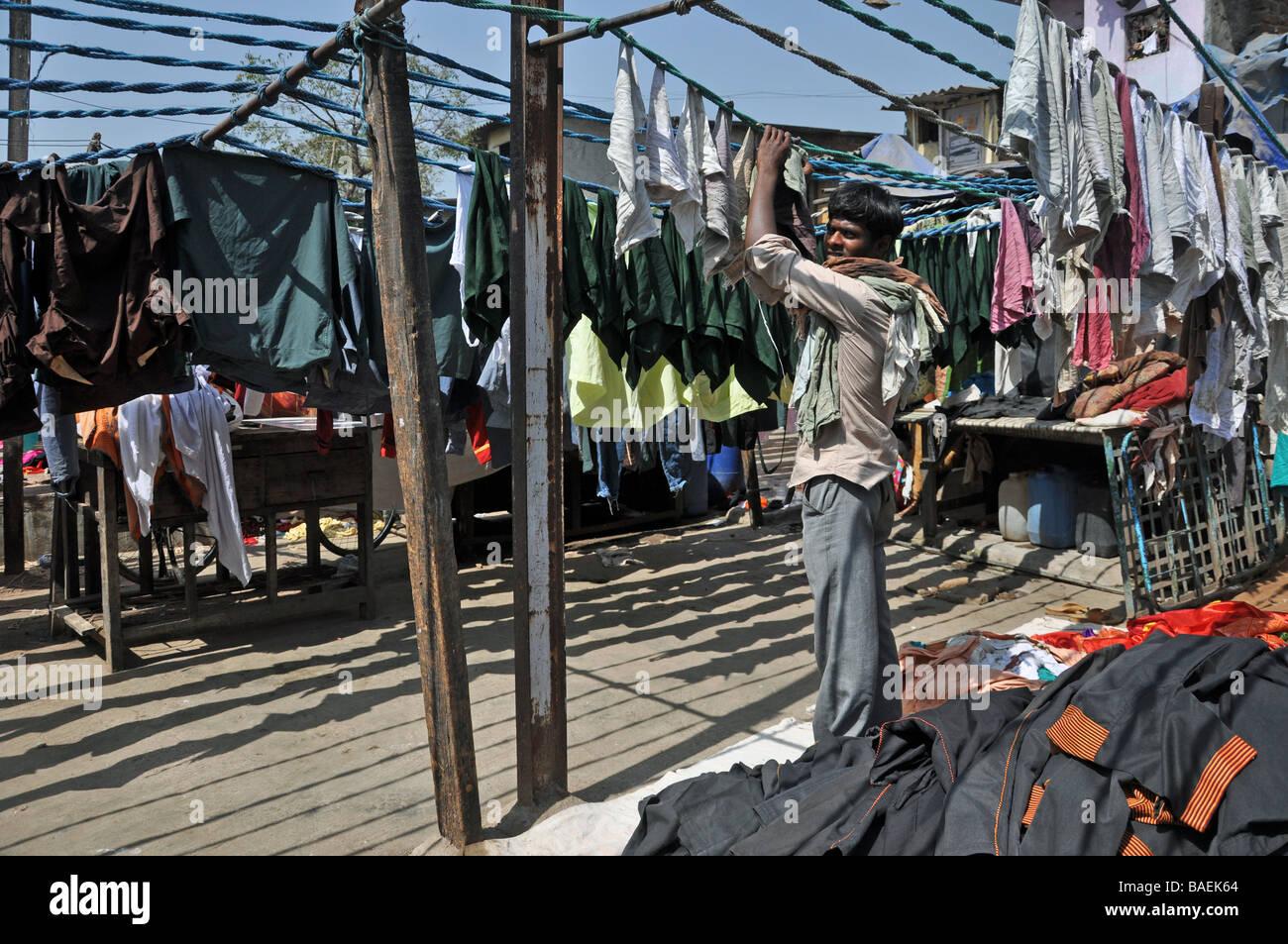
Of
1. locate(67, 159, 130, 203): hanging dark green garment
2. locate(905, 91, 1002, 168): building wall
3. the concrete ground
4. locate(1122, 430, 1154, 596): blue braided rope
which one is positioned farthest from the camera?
locate(905, 91, 1002, 168): building wall

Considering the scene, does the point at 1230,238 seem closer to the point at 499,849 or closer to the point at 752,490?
the point at 499,849

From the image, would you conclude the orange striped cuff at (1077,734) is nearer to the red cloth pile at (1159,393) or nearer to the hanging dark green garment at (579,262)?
the hanging dark green garment at (579,262)

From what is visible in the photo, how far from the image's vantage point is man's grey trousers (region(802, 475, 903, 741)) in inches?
134

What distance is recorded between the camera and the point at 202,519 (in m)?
6.11

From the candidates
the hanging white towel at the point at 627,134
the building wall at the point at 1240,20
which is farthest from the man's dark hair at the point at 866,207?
the building wall at the point at 1240,20

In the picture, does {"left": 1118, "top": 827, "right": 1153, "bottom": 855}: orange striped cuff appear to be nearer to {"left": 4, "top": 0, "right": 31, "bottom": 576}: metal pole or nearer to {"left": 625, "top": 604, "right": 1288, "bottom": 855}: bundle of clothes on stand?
{"left": 625, "top": 604, "right": 1288, "bottom": 855}: bundle of clothes on stand

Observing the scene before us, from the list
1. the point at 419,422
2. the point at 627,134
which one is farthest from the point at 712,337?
the point at 419,422

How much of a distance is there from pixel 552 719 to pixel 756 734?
4.60ft

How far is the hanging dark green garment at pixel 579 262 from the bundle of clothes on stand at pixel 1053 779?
98.2 inches

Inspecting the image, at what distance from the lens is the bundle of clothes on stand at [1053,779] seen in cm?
256

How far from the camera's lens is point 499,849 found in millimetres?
3240

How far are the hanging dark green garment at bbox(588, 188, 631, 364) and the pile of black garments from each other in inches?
98.7

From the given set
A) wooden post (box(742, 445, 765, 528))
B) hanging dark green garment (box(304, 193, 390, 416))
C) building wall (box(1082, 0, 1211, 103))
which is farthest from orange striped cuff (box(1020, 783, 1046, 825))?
building wall (box(1082, 0, 1211, 103))

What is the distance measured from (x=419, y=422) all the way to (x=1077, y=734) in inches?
90.0
